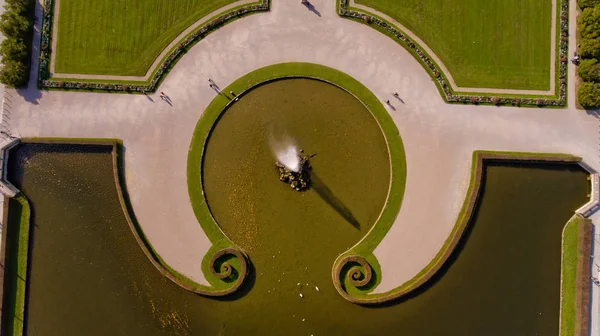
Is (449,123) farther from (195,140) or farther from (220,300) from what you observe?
(220,300)

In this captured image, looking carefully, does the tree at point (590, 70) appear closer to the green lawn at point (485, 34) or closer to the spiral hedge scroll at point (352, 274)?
the green lawn at point (485, 34)

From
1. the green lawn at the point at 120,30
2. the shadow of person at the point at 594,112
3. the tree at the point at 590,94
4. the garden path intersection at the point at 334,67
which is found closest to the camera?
the tree at the point at 590,94

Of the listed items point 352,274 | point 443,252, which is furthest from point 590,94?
point 352,274

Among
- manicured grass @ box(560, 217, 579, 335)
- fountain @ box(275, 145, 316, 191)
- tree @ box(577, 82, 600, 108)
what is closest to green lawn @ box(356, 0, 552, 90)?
tree @ box(577, 82, 600, 108)

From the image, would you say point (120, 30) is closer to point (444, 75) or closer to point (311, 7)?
point (311, 7)

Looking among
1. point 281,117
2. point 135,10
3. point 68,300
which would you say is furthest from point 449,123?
point 68,300

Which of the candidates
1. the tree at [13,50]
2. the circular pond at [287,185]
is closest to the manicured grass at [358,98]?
the circular pond at [287,185]
